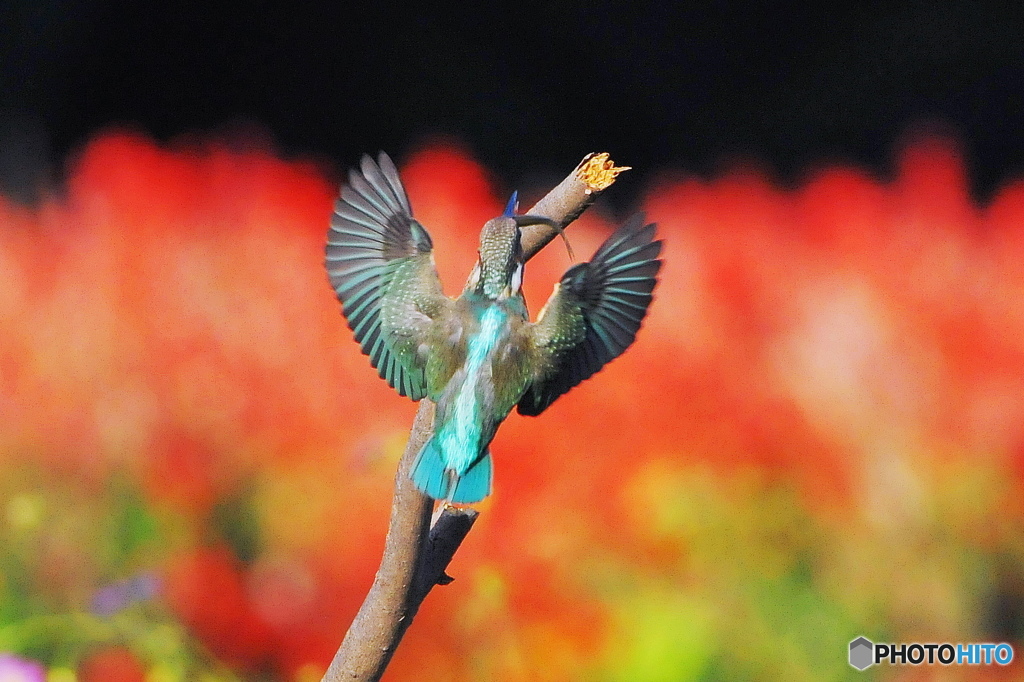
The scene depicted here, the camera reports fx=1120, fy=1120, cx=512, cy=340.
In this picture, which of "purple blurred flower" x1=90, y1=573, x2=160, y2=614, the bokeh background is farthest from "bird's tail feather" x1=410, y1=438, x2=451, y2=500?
"purple blurred flower" x1=90, y1=573, x2=160, y2=614

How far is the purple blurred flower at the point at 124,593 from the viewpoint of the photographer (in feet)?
7.41

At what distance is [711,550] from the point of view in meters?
2.35

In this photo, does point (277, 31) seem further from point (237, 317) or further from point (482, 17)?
point (237, 317)

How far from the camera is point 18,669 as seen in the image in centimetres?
226

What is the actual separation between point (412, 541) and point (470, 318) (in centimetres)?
26

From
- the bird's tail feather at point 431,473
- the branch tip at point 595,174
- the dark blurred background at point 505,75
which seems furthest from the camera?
the dark blurred background at point 505,75

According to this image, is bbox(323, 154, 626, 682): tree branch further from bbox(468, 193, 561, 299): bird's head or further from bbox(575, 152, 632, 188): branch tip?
bbox(468, 193, 561, 299): bird's head

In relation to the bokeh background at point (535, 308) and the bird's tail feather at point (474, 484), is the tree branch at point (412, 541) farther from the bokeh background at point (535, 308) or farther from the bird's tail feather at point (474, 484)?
the bokeh background at point (535, 308)

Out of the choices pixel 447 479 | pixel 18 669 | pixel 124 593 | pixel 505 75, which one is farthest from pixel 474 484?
pixel 18 669

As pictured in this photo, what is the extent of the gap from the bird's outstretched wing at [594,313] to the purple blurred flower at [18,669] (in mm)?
1491

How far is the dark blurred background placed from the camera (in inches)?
85.1

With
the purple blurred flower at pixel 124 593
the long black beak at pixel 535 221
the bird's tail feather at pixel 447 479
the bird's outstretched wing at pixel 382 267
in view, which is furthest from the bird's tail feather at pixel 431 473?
the purple blurred flower at pixel 124 593

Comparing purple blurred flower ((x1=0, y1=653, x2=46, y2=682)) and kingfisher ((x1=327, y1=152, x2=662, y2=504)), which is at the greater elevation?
kingfisher ((x1=327, y1=152, x2=662, y2=504))

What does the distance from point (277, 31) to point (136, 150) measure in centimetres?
36
